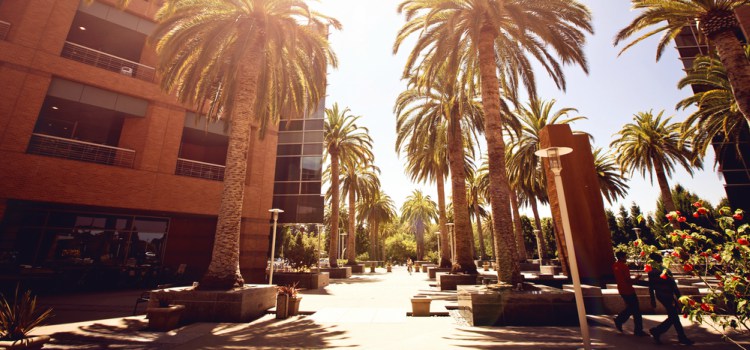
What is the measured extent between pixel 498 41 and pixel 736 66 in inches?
323

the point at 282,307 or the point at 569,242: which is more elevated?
the point at 569,242

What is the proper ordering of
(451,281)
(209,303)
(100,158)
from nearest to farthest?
(209,303)
(100,158)
(451,281)

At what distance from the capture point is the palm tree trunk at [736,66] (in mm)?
10695

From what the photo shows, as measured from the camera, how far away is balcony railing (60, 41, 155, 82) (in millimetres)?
17047

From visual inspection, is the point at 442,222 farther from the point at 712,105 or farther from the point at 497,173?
the point at 712,105

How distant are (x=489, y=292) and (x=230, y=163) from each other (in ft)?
31.9

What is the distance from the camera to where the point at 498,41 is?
47.8 feet

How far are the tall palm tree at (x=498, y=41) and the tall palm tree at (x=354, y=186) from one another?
17.1 m

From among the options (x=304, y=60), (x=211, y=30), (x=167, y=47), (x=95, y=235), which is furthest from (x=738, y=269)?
(x=95, y=235)

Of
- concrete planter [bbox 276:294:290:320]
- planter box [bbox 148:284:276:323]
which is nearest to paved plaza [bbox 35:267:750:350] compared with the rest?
concrete planter [bbox 276:294:290:320]

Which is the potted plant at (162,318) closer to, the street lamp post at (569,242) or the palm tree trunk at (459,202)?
the street lamp post at (569,242)

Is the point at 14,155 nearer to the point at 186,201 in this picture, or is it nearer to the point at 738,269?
the point at 186,201

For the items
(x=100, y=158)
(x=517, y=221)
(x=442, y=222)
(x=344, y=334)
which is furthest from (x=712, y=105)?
(x=100, y=158)

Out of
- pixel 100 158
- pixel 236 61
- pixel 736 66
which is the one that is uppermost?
pixel 236 61
